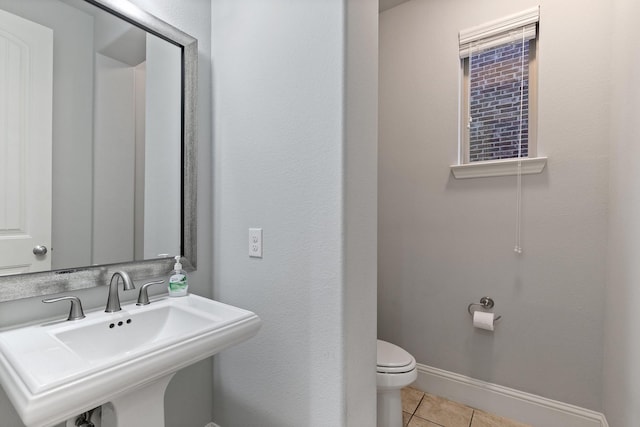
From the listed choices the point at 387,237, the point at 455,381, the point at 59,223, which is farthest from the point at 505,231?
the point at 59,223

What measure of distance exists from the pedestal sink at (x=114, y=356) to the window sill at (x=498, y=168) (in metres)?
1.58

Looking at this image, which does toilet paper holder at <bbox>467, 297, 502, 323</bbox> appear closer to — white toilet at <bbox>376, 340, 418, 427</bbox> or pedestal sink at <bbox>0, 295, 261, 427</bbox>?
white toilet at <bbox>376, 340, 418, 427</bbox>

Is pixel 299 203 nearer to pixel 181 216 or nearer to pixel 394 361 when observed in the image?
pixel 181 216

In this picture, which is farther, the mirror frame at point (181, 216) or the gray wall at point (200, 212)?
the gray wall at point (200, 212)

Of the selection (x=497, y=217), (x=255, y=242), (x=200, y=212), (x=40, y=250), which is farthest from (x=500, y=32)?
(x=40, y=250)

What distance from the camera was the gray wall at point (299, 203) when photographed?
1120 mm

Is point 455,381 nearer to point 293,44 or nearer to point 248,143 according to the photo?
point 248,143

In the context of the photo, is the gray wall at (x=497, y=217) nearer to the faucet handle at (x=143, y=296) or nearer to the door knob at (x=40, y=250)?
the faucet handle at (x=143, y=296)

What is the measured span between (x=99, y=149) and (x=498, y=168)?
204cm

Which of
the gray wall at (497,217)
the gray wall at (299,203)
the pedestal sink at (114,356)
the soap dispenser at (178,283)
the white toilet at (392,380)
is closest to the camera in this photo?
the pedestal sink at (114,356)

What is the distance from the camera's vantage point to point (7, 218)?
985 millimetres

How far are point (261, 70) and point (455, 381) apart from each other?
2144 millimetres

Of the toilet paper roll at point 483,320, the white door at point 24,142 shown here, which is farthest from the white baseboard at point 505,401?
the white door at point 24,142

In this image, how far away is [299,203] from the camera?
3.99 ft
